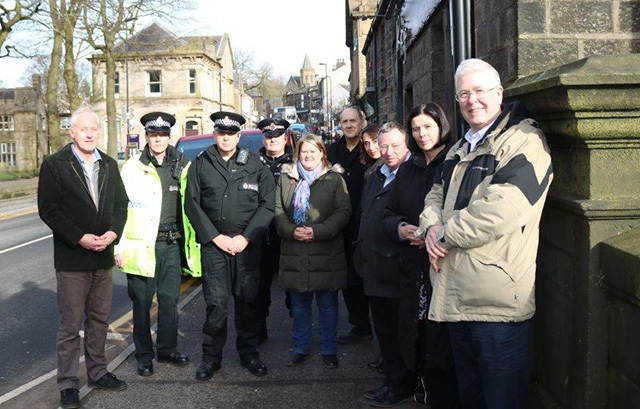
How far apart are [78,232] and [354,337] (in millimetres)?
2695

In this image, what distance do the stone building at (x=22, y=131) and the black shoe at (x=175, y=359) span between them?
53034 millimetres

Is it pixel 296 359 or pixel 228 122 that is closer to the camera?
pixel 228 122

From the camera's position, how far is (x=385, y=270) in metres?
4.27

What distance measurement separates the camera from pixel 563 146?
114 inches

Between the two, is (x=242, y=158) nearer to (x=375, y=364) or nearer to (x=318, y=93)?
(x=375, y=364)

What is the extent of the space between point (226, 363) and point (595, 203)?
3496 millimetres

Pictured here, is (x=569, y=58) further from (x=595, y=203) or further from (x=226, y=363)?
(x=226, y=363)

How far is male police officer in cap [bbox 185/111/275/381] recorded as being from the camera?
4793 mm

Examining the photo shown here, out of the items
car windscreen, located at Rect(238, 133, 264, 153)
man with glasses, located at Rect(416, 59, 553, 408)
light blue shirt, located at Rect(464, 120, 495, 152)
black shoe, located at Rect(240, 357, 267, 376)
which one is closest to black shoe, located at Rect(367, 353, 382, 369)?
black shoe, located at Rect(240, 357, 267, 376)

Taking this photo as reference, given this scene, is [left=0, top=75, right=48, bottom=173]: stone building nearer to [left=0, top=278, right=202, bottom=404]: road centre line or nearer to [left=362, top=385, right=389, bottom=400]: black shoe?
[left=0, top=278, right=202, bottom=404]: road centre line

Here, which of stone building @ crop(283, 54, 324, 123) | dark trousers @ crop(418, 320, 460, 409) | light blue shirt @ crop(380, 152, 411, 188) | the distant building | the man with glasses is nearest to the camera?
the man with glasses

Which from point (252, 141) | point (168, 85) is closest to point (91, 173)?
point (252, 141)

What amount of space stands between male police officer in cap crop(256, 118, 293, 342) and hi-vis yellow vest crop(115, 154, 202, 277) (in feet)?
3.23

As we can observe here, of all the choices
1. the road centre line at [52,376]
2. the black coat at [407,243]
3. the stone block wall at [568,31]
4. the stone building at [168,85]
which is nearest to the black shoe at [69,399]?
the road centre line at [52,376]
